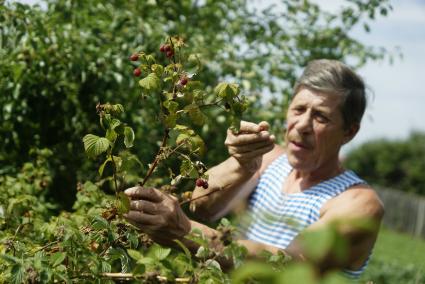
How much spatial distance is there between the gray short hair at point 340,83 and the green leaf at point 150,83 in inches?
59.3

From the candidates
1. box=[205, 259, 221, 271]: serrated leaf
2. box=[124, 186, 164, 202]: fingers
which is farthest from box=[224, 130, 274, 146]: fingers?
box=[205, 259, 221, 271]: serrated leaf

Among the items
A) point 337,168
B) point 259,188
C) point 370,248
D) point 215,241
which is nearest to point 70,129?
point 259,188

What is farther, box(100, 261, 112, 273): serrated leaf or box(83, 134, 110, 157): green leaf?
box(83, 134, 110, 157): green leaf

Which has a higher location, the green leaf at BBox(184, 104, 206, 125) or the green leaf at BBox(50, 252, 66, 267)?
the green leaf at BBox(184, 104, 206, 125)

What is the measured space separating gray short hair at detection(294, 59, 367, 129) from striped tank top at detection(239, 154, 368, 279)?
11.0 inches

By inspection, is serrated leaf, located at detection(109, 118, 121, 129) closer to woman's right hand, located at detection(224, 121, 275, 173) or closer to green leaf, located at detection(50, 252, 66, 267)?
green leaf, located at detection(50, 252, 66, 267)

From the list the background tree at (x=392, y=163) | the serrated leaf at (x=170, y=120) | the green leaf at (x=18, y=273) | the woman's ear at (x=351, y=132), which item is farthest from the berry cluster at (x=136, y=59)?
the background tree at (x=392, y=163)

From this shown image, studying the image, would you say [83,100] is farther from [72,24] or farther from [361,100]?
[361,100]

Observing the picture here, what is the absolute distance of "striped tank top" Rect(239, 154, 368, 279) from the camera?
9.66 ft

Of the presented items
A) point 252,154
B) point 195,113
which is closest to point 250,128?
point 252,154

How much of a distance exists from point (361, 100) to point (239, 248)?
6.48 ft

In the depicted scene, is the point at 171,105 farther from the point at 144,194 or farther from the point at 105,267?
the point at 105,267

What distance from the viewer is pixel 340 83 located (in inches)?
123

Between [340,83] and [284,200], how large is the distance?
562 mm
